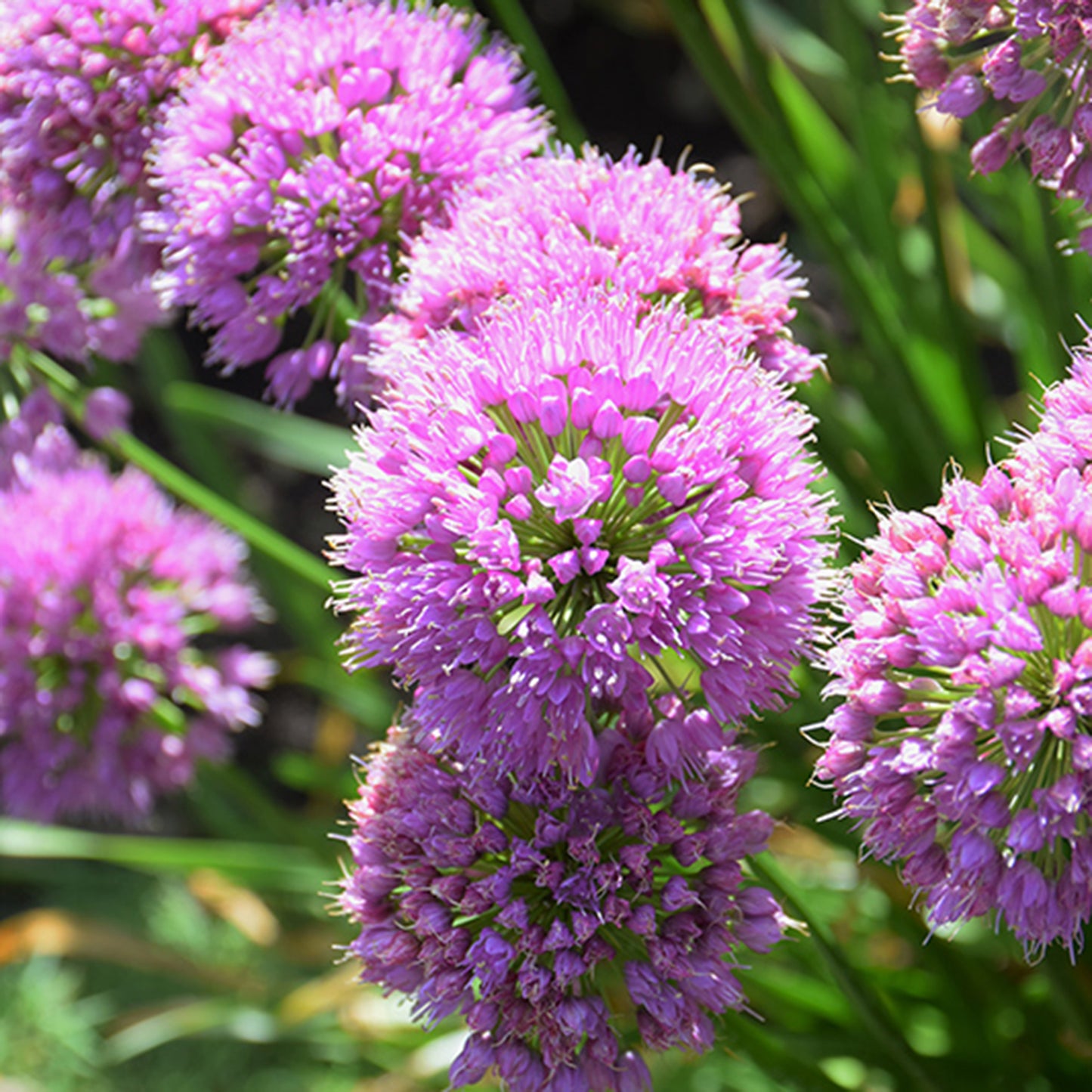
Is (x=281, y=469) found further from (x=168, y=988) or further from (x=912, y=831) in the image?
(x=912, y=831)

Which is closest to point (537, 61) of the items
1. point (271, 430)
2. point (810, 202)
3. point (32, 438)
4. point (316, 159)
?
point (810, 202)

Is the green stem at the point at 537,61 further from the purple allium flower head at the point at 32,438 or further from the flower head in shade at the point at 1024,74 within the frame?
the purple allium flower head at the point at 32,438

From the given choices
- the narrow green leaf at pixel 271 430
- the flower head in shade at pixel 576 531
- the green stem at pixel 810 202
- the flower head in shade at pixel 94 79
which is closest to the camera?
the flower head in shade at pixel 576 531

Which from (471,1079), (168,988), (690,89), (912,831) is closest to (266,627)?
(168,988)

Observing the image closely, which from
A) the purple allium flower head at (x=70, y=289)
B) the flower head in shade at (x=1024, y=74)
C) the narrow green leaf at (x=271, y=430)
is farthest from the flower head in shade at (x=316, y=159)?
the narrow green leaf at (x=271, y=430)

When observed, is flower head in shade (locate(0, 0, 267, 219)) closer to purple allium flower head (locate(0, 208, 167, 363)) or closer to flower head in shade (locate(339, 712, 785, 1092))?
purple allium flower head (locate(0, 208, 167, 363))

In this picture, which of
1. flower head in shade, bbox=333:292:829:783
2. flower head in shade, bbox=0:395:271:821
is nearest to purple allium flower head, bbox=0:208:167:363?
flower head in shade, bbox=0:395:271:821
